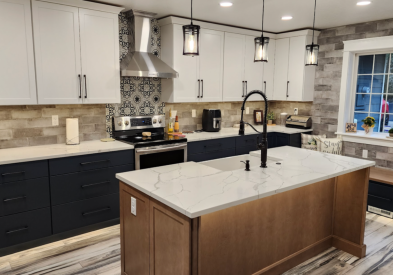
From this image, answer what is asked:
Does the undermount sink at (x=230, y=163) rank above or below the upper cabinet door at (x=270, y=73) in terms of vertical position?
below

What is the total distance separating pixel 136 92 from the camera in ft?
13.6

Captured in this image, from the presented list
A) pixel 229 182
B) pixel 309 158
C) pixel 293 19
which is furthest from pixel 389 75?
pixel 229 182

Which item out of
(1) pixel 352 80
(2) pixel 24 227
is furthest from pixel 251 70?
(2) pixel 24 227

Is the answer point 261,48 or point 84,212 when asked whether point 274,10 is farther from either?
point 84,212

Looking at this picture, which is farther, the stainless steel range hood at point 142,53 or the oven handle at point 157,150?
the stainless steel range hood at point 142,53

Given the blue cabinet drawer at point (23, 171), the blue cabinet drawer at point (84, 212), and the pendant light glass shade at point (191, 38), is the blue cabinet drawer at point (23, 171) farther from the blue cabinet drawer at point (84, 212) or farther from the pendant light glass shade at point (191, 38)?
the pendant light glass shade at point (191, 38)

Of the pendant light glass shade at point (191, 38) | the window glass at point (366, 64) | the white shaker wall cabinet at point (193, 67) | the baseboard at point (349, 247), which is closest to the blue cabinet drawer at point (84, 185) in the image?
the white shaker wall cabinet at point (193, 67)

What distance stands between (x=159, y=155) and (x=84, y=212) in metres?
1.02

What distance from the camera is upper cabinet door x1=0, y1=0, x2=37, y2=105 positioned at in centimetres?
293

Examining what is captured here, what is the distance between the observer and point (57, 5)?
3.19 meters

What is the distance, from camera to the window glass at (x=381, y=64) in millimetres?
4422

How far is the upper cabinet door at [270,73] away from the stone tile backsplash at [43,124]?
270cm

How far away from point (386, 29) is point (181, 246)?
4065 mm

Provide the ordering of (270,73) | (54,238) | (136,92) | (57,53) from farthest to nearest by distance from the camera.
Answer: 1. (270,73)
2. (136,92)
3. (57,53)
4. (54,238)
